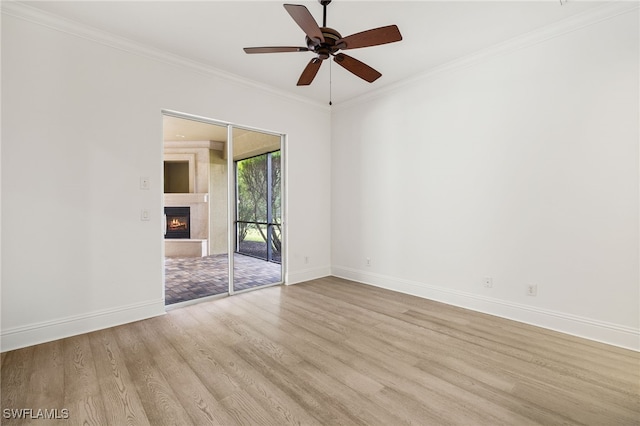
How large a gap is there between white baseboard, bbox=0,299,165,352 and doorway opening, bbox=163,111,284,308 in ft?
1.09

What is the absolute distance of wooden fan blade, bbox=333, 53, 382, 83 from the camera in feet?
7.98

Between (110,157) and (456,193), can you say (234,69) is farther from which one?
(456,193)

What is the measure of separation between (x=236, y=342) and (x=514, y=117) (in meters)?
3.56

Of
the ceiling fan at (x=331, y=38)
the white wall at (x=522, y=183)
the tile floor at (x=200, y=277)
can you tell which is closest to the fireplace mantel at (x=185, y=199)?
the tile floor at (x=200, y=277)

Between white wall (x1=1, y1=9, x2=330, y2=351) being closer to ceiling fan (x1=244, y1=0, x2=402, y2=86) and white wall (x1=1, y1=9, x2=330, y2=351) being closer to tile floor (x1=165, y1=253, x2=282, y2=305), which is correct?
tile floor (x1=165, y1=253, x2=282, y2=305)

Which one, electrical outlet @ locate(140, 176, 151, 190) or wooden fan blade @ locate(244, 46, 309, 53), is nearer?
wooden fan blade @ locate(244, 46, 309, 53)

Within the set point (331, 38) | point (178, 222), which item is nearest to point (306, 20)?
point (331, 38)

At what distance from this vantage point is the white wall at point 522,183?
261 centimetres

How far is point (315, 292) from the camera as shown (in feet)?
13.7

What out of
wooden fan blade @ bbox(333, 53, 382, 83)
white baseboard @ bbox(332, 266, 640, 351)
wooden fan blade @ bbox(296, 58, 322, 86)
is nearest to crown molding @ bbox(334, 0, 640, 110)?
wooden fan blade @ bbox(333, 53, 382, 83)

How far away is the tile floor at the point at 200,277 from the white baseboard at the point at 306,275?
1.40ft

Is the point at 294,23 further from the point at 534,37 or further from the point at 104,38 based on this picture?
the point at 534,37

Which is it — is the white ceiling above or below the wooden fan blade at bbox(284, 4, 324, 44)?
above

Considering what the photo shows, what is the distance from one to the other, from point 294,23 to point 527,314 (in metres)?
3.69
